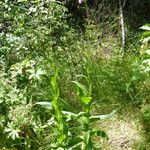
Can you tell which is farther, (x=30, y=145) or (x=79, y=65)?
(x=79, y=65)

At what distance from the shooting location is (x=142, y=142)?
4.06 m

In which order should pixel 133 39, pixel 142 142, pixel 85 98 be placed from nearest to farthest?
pixel 85 98 < pixel 142 142 < pixel 133 39

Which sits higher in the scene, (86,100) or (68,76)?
(68,76)

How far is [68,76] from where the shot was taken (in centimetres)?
479

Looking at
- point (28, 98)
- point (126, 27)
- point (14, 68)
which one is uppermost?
point (126, 27)

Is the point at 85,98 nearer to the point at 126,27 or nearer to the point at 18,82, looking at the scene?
the point at 18,82

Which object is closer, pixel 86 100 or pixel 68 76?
pixel 86 100

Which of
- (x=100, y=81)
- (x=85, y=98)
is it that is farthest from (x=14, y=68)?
(x=85, y=98)

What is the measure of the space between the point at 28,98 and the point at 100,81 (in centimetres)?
80

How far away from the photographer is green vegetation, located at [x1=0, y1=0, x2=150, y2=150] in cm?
420

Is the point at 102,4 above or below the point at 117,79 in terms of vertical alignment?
above

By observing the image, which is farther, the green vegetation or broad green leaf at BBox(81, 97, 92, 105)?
the green vegetation

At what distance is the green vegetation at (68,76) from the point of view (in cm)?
420

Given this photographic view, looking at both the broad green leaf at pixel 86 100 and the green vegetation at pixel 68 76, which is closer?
the broad green leaf at pixel 86 100
